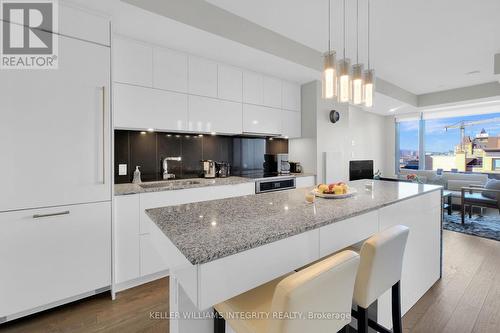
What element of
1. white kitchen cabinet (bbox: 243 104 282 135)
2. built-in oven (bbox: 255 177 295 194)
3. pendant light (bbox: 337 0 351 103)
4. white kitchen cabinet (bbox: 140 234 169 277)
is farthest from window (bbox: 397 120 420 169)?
white kitchen cabinet (bbox: 140 234 169 277)

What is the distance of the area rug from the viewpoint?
3578 mm

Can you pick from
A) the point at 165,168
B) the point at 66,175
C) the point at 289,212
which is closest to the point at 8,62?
the point at 66,175

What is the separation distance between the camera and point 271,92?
3.45 metres

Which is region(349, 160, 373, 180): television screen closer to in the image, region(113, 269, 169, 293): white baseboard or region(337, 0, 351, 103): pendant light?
region(337, 0, 351, 103): pendant light

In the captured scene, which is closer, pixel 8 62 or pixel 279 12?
pixel 8 62

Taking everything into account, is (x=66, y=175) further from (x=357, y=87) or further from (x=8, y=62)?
(x=357, y=87)

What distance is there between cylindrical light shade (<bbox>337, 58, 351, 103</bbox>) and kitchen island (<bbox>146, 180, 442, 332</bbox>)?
77 centimetres

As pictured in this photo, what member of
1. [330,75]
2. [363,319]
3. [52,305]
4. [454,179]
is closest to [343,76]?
[330,75]

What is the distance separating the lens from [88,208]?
73.5 inches

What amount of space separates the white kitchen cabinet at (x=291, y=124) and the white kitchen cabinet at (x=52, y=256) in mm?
2556

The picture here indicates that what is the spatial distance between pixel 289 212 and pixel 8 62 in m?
2.14

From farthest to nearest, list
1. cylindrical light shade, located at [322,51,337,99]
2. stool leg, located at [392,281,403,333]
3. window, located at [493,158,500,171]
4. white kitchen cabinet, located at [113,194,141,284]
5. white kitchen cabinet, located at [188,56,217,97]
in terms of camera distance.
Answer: window, located at [493,158,500,171]
white kitchen cabinet, located at [188,56,217,97]
white kitchen cabinet, located at [113,194,141,284]
cylindrical light shade, located at [322,51,337,99]
stool leg, located at [392,281,403,333]

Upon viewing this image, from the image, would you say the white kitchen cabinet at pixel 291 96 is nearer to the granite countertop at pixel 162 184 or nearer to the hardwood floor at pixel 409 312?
the granite countertop at pixel 162 184

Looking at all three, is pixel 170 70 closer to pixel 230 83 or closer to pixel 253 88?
pixel 230 83
